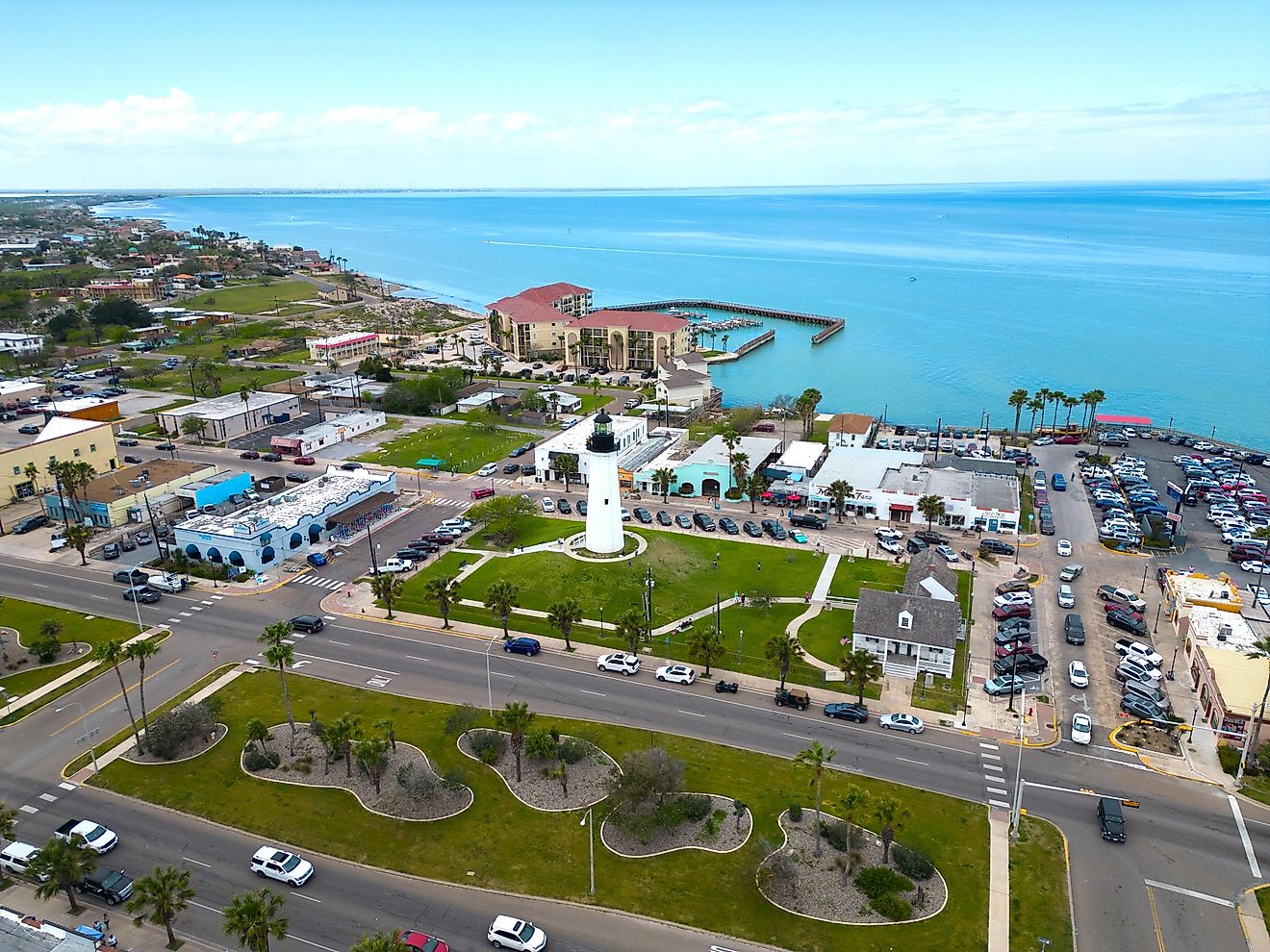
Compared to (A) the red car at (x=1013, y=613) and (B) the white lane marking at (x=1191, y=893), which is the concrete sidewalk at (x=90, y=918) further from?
(A) the red car at (x=1013, y=613)

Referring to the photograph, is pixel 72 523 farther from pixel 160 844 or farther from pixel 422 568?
pixel 160 844

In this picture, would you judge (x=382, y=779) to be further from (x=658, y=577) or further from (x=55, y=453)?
(x=55, y=453)

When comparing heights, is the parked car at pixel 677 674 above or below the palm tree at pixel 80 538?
below

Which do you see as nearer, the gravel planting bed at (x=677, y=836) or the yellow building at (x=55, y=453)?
the gravel planting bed at (x=677, y=836)

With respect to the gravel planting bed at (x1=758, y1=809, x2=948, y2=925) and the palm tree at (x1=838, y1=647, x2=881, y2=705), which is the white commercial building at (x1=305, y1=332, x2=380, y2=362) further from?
the gravel planting bed at (x1=758, y1=809, x2=948, y2=925)

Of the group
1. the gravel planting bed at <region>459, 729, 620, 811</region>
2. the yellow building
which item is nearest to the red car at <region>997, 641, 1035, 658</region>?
the gravel planting bed at <region>459, 729, 620, 811</region>

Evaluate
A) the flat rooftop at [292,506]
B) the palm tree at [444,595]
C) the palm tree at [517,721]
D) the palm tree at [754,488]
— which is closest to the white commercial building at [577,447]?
the palm tree at [754,488]
